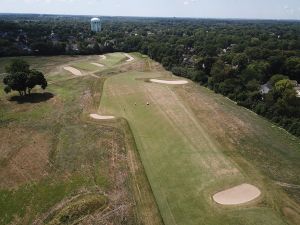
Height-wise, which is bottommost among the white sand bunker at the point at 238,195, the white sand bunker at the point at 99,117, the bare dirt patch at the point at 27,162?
the bare dirt patch at the point at 27,162

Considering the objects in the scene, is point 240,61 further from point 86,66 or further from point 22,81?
point 22,81

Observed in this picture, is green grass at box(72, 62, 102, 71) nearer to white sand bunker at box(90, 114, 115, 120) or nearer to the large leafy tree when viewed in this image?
the large leafy tree

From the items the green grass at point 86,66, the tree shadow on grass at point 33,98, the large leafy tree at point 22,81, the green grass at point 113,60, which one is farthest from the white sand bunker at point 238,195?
the green grass at point 113,60

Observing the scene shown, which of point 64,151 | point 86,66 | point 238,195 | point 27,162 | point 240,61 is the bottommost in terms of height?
point 27,162

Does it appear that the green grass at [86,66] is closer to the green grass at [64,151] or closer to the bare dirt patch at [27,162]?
the green grass at [64,151]

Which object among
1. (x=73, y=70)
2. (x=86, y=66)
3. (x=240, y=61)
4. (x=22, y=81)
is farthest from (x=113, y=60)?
(x=22, y=81)

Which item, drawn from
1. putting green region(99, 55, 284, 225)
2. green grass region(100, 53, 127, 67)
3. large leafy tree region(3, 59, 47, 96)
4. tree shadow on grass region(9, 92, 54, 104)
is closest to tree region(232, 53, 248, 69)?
putting green region(99, 55, 284, 225)
